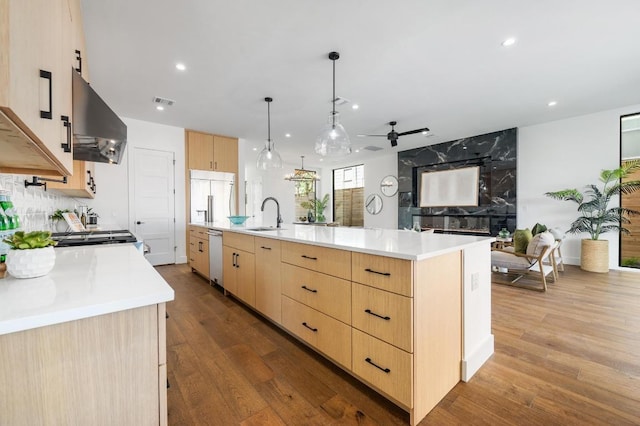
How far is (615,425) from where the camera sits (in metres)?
1.38

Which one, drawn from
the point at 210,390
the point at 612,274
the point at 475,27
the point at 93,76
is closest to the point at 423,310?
the point at 210,390

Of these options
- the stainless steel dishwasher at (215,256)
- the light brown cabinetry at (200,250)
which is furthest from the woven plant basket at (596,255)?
the light brown cabinetry at (200,250)

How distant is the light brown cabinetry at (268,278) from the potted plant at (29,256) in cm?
149

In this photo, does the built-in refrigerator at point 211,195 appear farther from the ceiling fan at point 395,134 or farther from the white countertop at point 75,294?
the white countertop at point 75,294

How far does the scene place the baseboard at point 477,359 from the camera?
1734 millimetres

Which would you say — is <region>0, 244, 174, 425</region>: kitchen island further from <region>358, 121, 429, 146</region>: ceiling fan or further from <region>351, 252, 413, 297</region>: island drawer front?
<region>358, 121, 429, 146</region>: ceiling fan

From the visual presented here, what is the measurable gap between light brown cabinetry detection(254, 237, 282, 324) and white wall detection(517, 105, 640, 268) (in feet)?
18.7

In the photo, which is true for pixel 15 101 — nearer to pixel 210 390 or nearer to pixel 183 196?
pixel 210 390

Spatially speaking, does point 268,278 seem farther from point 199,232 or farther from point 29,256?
point 199,232

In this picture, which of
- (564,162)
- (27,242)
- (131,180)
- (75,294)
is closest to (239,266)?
(27,242)

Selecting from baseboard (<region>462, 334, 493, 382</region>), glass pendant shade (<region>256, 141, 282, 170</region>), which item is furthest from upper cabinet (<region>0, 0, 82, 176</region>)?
glass pendant shade (<region>256, 141, 282, 170</region>)

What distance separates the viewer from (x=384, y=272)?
1.46 meters

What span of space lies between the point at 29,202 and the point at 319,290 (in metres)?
2.08

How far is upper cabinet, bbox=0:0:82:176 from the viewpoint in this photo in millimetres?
605
